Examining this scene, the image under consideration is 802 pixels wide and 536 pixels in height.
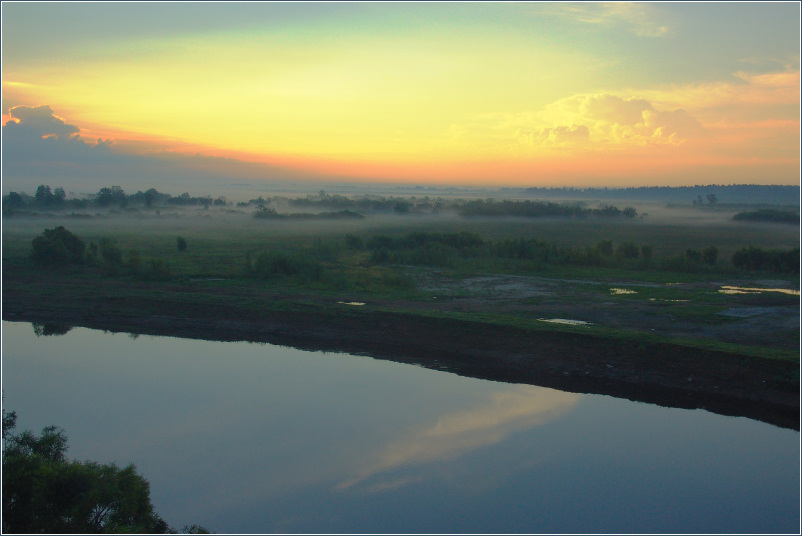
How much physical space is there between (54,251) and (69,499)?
1185 inches

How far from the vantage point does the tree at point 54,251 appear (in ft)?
113

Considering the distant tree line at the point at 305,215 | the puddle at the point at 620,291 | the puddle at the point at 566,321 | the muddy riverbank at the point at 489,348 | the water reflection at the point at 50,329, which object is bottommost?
the water reflection at the point at 50,329

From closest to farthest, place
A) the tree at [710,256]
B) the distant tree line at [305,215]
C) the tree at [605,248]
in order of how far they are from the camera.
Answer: the tree at [710,256]
the tree at [605,248]
the distant tree line at [305,215]

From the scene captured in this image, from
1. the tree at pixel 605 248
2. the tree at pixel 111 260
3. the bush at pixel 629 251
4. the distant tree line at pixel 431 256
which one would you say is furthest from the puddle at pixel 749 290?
the tree at pixel 111 260

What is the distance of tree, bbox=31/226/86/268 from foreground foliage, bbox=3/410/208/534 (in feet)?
95.3

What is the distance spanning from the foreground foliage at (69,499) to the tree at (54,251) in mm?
29045

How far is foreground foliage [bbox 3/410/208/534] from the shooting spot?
8438 mm

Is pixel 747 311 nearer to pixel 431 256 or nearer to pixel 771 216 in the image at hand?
pixel 431 256

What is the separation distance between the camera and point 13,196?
7231cm

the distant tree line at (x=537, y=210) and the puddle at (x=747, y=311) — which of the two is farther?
the distant tree line at (x=537, y=210)

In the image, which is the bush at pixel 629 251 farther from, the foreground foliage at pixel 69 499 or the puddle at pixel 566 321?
the foreground foliage at pixel 69 499

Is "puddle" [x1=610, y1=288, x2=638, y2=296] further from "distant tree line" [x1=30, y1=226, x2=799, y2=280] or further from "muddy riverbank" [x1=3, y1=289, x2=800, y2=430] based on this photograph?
"muddy riverbank" [x1=3, y1=289, x2=800, y2=430]

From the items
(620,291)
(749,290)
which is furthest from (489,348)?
(749,290)

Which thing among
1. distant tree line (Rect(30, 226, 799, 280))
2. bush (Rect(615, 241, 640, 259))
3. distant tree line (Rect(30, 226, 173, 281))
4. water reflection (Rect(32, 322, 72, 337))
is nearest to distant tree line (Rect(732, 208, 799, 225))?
distant tree line (Rect(30, 226, 799, 280))
